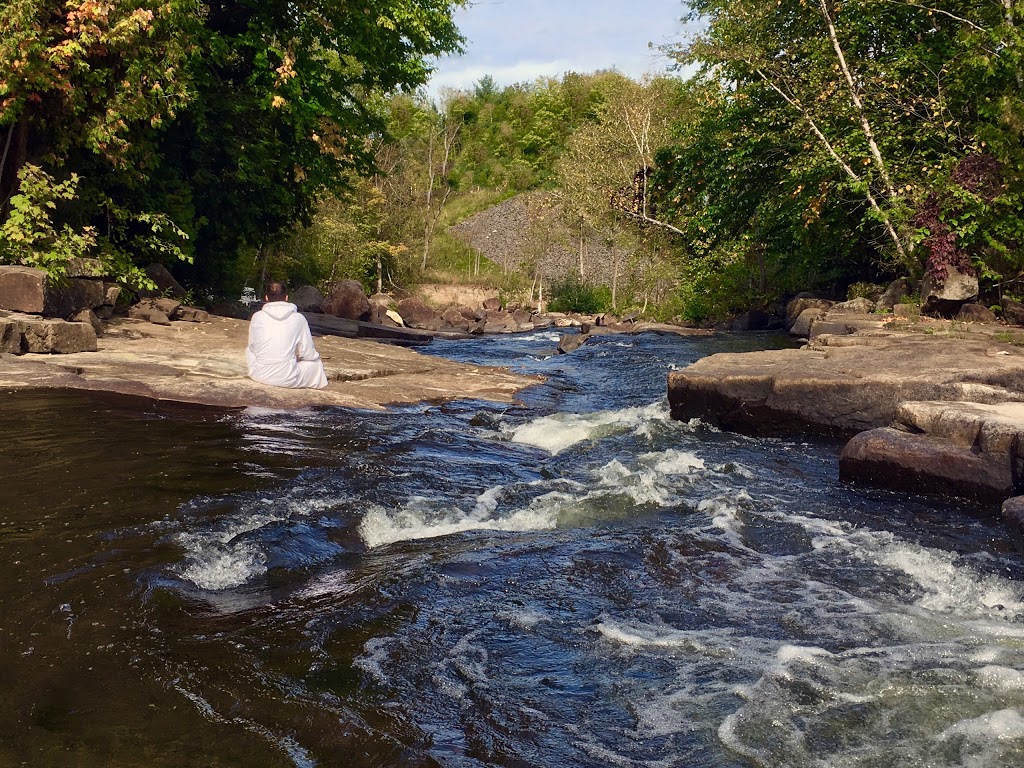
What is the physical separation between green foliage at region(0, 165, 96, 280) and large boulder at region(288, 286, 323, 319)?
1444 centimetres

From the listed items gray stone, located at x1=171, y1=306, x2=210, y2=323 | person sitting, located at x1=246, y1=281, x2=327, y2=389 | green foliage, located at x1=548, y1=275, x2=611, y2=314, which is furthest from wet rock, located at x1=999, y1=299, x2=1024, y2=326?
green foliage, located at x1=548, y1=275, x2=611, y2=314

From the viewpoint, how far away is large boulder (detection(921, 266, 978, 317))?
55.6 feet

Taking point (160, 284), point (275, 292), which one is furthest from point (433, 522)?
point (160, 284)

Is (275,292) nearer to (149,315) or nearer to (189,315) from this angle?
(149,315)

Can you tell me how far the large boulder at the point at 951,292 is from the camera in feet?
55.6

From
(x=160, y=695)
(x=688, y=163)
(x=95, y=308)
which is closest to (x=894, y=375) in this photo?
(x=160, y=695)

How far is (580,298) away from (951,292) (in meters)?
27.0

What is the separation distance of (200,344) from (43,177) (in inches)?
130

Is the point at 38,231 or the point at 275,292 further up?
the point at 38,231

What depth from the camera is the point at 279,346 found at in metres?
10.4

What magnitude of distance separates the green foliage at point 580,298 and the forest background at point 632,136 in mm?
6874

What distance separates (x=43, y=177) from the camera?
13.0 m

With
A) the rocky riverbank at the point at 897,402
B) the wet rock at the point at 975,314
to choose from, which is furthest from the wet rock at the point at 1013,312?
the rocky riverbank at the point at 897,402

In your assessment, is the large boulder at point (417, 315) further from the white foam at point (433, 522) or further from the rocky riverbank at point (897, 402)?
the white foam at point (433, 522)
